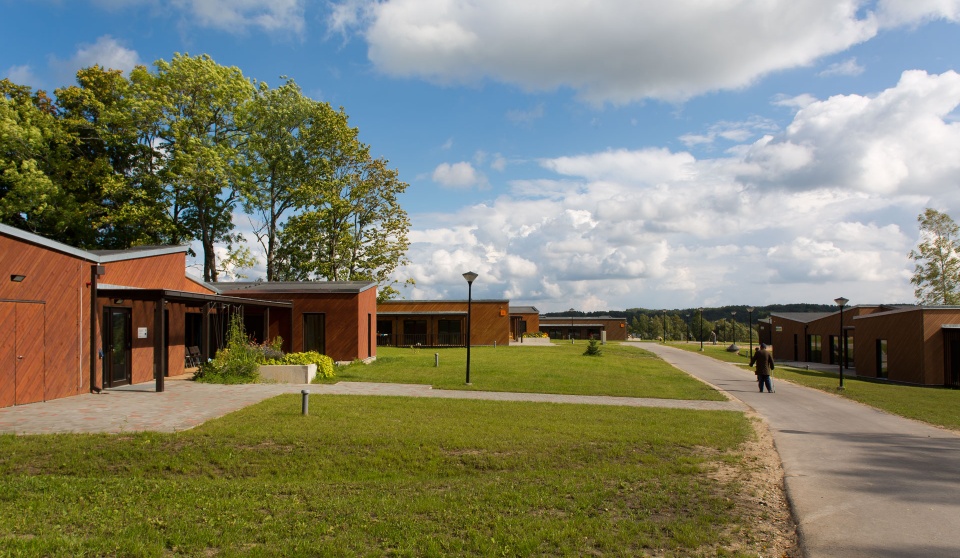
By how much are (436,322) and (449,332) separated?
3.98 feet

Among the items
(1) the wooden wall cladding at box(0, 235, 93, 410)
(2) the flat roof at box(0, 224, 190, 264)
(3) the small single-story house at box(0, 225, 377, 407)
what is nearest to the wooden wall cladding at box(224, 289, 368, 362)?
(3) the small single-story house at box(0, 225, 377, 407)

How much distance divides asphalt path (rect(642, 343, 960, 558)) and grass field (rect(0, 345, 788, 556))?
0.64 meters

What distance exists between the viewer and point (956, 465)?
920 cm

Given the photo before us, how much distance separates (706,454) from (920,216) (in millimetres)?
48039

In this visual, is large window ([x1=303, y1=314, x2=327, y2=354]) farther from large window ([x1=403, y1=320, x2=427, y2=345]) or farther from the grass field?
large window ([x1=403, y1=320, x2=427, y2=345])

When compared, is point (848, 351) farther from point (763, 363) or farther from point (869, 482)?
point (869, 482)

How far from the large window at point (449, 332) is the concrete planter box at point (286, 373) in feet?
88.9

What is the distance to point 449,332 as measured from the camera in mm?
46000

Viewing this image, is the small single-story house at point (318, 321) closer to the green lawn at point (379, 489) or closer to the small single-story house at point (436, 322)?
the green lawn at point (379, 489)

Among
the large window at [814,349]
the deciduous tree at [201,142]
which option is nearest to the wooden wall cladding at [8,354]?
the deciduous tree at [201,142]

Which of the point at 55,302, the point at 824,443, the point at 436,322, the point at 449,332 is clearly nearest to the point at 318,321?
the point at 55,302

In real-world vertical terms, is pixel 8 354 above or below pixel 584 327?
above

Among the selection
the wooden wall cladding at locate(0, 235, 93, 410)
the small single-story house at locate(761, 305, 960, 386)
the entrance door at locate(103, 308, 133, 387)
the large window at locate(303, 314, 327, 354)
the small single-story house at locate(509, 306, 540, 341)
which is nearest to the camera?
the wooden wall cladding at locate(0, 235, 93, 410)

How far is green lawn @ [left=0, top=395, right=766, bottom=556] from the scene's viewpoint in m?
5.73
